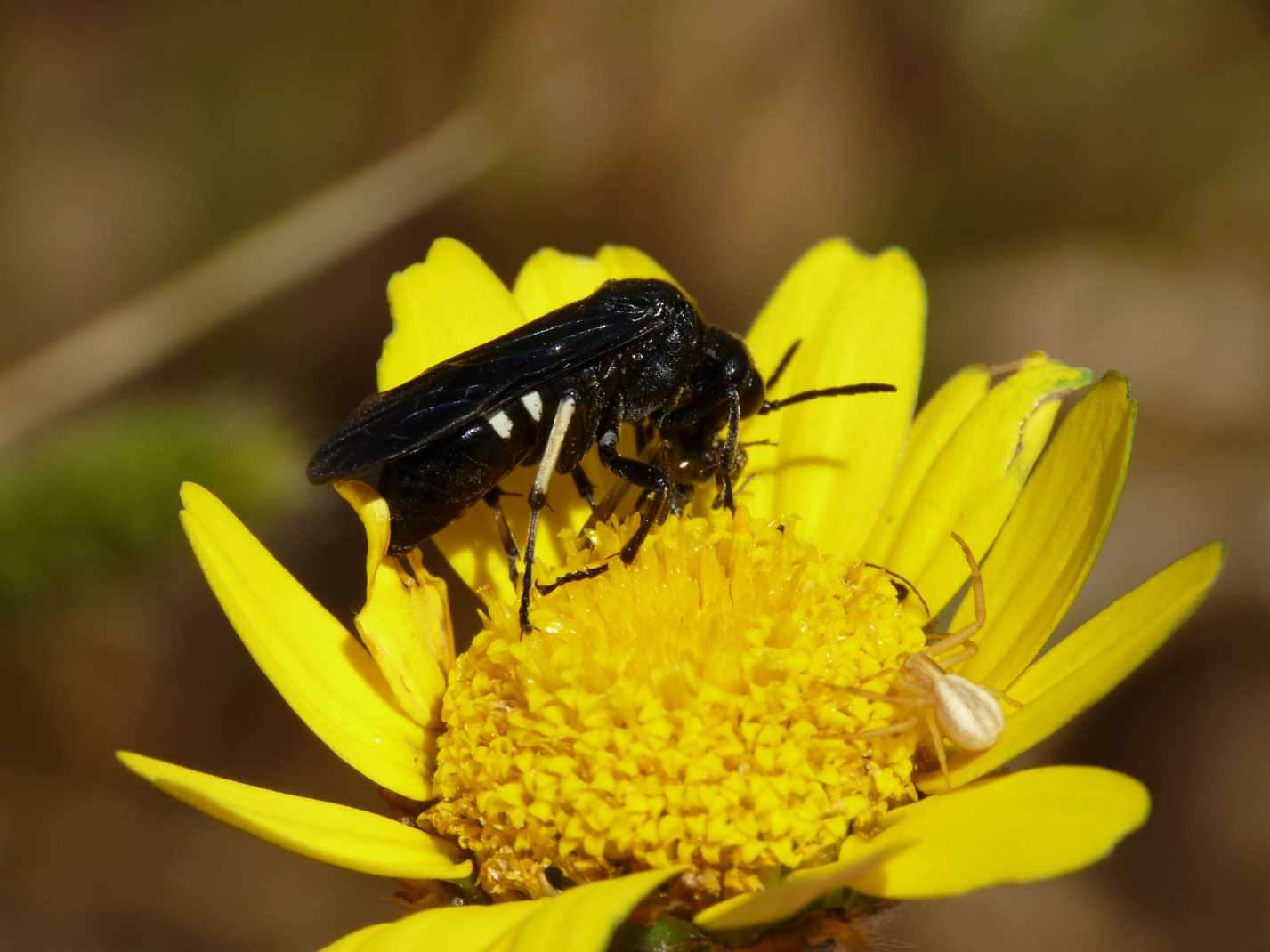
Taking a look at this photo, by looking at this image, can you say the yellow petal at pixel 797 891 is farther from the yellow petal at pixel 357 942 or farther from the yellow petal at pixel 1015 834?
the yellow petal at pixel 357 942

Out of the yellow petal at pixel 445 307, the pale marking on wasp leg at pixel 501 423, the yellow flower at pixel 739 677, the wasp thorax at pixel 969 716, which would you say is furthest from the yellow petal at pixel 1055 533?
the yellow petal at pixel 445 307

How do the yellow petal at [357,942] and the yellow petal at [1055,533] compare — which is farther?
the yellow petal at [1055,533]

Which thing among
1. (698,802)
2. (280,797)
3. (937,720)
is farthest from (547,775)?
(937,720)

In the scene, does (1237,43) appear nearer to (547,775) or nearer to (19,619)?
(547,775)

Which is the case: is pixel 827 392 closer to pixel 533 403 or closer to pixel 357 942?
pixel 533 403

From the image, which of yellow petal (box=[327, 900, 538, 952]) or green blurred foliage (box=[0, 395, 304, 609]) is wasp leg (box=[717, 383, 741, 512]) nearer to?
yellow petal (box=[327, 900, 538, 952])

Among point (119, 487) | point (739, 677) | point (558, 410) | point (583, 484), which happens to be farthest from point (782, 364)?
point (119, 487)

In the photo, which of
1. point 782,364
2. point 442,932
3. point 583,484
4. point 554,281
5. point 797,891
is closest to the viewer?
point 797,891
